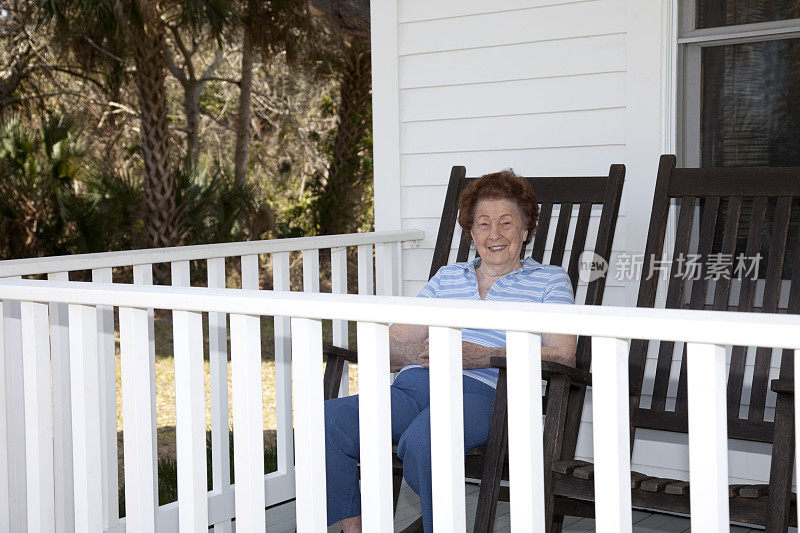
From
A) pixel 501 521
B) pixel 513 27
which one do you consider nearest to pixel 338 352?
pixel 501 521

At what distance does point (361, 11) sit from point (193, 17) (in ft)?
6.24

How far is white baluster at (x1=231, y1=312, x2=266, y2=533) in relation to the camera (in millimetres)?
1833

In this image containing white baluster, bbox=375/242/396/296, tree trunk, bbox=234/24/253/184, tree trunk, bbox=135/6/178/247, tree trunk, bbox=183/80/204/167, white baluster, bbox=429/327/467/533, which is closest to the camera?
white baluster, bbox=429/327/467/533

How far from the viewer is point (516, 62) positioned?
3.90 m

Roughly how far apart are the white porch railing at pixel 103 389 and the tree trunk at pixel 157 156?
626cm

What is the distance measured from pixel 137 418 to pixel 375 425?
0.56m

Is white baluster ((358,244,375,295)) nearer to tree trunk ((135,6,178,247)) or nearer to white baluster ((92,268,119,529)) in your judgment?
white baluster ((92,268,119,529))

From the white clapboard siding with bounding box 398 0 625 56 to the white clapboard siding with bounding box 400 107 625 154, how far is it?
11.9 inches

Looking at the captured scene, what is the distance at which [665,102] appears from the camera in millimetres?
3561

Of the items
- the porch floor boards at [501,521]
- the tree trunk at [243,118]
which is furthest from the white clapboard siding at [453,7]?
the tree trunk at [243,118]

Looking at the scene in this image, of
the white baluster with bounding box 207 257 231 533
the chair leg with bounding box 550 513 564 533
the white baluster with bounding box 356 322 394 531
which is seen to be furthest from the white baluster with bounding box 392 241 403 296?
the white baluster with bounding box 356 322 394 531

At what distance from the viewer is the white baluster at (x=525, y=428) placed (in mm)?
1578

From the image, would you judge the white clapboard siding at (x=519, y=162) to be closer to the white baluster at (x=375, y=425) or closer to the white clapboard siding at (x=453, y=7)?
the white clapboard siding at (x=453, y=7)

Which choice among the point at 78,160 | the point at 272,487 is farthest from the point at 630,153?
the point at 78,160
